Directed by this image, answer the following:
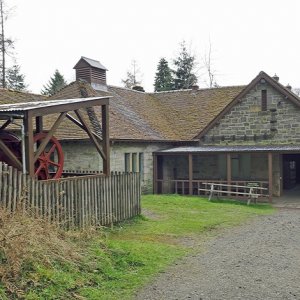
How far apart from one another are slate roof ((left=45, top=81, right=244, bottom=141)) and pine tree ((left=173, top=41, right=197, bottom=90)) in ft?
59.4

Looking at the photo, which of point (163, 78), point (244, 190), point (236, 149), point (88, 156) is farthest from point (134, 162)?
point (163, 78)

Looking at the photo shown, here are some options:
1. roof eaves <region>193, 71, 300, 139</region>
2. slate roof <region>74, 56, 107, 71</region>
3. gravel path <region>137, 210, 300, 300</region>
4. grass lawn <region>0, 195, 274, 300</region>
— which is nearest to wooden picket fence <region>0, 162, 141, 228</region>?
grass lawn <region>0, 195, 274, 300</region>

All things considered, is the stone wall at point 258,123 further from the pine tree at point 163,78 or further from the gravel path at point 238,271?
the pine tree at point 163,78

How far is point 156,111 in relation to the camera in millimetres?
29156

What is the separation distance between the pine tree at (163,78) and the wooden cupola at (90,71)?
23385 millimetres

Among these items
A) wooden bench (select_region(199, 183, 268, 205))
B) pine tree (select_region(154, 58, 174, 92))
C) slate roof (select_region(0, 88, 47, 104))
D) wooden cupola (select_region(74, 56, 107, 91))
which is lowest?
wooden bench (select_region(199, 183, 268, 205))

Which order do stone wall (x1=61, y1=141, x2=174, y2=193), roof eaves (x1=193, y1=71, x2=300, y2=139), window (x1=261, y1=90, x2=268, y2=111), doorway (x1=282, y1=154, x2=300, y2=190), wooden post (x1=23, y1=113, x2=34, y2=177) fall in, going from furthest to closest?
doorway (x1=282, y1=154, x2=300, y2=190), window (x1=261, y1=90, x2=268, y2=111), roof eaves (x1=193, y1=71, x2=300, y2=139), stone wall (x1=61, y1=141, x2=174, y2=193), wooden post (x1=23, y1=113, x2=34, y2=177)

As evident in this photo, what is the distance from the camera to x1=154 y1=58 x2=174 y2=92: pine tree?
1932 inches

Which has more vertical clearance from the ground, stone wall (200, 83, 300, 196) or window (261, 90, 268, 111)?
window (261, 90, 268, 111)

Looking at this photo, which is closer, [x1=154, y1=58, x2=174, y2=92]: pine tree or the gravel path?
the gravel path

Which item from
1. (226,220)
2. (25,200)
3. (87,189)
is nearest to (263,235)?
(226,220)

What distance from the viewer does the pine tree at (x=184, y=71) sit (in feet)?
162

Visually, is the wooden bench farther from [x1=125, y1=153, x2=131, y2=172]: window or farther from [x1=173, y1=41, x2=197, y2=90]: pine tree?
[x1=173, y1=41, x2=197, y2=90]: pine tree

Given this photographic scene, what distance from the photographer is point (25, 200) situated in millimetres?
9305
